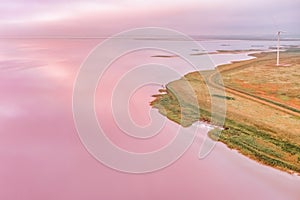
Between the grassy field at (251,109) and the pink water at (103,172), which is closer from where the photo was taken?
the pink water at (103,172)

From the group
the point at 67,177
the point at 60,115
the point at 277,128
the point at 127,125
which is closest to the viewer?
the point at 67,177

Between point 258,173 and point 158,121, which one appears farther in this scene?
point 158,121

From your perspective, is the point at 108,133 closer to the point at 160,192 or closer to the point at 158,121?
the point at 158,121

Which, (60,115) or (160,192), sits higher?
(60,115)

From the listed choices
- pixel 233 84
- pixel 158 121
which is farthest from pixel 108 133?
pixel 233 84

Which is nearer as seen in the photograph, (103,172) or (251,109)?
(103,172)

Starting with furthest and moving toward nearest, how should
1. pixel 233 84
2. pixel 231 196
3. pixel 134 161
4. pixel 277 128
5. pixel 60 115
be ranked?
pixel 233 84 → pixel 60 115 → pixel 277 128 → pixel 134 161 → pixel 231 196

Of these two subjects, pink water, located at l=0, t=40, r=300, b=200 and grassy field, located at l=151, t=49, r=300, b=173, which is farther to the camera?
grassy field, located at l=151, t=49, r=300, b=173

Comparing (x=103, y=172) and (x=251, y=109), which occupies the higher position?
(x=251, y=109)
